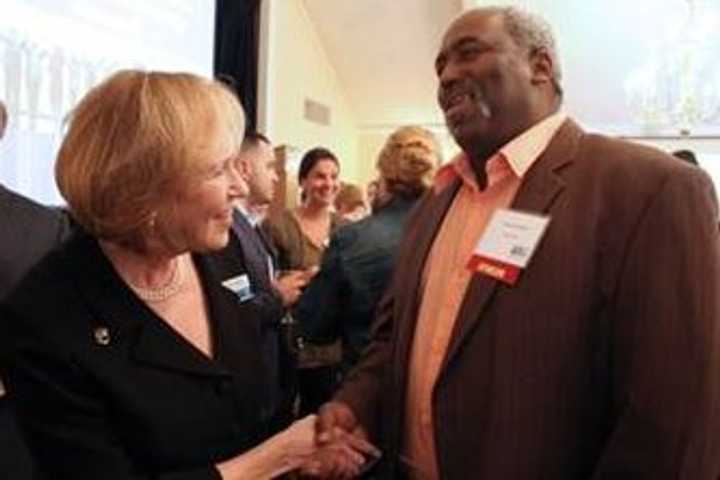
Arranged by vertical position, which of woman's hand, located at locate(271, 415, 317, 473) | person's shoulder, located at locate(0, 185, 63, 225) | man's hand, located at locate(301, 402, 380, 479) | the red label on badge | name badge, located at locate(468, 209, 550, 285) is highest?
name badge, located at locate(468, 209, 550, 285)

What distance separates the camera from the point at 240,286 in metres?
1.78

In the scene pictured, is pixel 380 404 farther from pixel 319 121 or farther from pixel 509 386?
pixel 319 121

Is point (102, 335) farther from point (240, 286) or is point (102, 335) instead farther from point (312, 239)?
point (312, 239)

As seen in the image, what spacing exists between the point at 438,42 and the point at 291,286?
217 inches

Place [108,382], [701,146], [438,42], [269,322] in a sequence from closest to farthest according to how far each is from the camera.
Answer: [108,382] → [269,322] → [701,146] → [438,42]

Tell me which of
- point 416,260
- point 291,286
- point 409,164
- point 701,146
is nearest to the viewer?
point 416,260

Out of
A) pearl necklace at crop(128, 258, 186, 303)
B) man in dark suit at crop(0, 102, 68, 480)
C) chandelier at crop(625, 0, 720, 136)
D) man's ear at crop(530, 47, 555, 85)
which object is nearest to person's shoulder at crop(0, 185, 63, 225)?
man in dark suit at crop(0, 102, 68, 480)

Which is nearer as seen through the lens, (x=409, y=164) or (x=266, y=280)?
(x=266, y=280)

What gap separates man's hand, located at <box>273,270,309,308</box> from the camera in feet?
10.3

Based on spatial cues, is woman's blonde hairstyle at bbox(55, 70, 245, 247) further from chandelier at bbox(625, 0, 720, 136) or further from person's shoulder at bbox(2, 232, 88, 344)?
chandelier at bbox(625, 0, 720, 136)

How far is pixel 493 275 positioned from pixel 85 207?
67 centimetres

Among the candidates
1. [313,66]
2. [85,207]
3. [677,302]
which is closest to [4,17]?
[85,207]

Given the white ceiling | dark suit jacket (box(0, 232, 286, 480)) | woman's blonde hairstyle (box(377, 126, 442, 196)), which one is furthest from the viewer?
the white ceiling

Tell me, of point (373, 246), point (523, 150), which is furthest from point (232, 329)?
point (373, 246)
